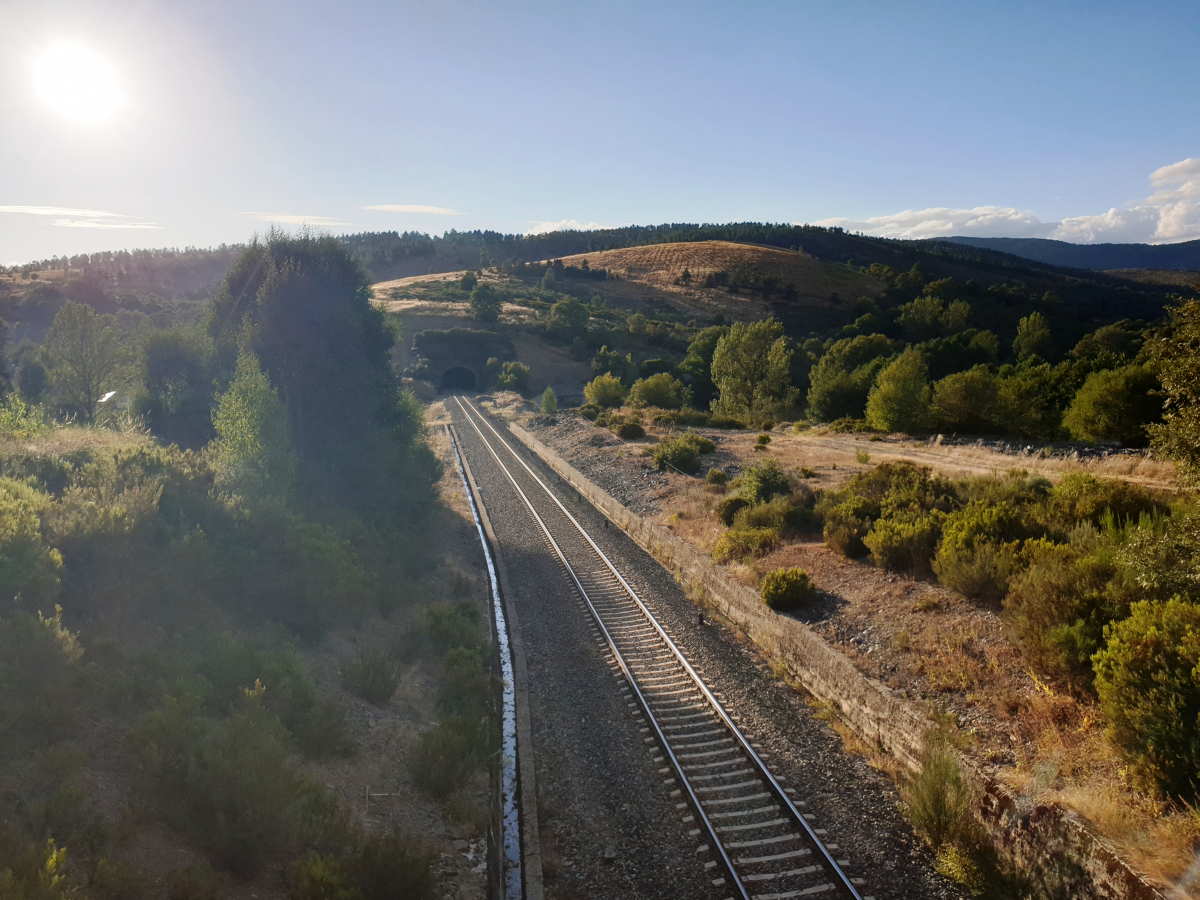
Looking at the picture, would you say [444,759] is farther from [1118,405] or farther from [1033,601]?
[1118,405]

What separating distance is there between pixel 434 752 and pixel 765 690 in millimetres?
5176

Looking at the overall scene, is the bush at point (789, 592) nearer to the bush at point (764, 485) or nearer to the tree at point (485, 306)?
the bush at point (764, 485)

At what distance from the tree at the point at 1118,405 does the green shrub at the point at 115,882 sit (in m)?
30.3

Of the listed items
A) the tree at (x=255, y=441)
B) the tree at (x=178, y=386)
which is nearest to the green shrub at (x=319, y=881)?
the tree at (x=255, y=441)

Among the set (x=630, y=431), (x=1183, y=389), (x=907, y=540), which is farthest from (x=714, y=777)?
(x=630, y=431)

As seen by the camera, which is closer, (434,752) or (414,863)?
(414,863)

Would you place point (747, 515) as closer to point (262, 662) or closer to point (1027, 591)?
point (1027, 591)

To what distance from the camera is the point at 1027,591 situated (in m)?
9.31

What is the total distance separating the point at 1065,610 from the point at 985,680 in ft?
4.60

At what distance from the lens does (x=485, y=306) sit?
7900 cm

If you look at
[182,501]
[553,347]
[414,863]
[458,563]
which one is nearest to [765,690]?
[414,863]

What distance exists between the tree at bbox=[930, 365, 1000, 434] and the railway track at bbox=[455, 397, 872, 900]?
25417mm

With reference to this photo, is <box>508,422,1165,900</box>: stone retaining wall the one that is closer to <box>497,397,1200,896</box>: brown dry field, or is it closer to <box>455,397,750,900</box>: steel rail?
<box>497,397,1200,896</box>: brown dry field

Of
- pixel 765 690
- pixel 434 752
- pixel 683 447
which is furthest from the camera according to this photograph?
pixel 683 447
